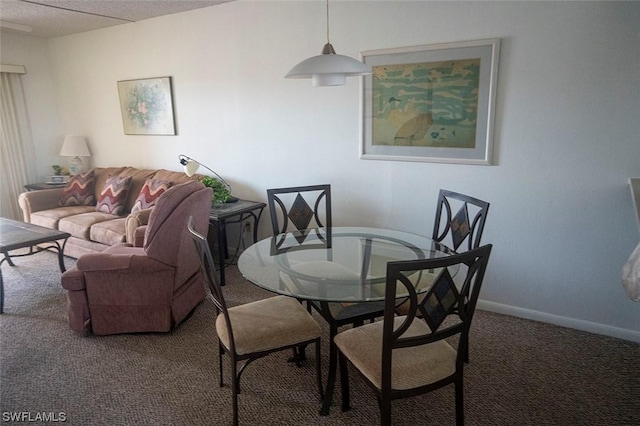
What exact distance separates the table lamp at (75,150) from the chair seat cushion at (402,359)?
4.72 metres

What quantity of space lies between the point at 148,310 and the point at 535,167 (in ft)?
9.04

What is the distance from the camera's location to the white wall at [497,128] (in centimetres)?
242

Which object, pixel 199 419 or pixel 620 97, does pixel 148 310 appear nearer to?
pixel 199 419

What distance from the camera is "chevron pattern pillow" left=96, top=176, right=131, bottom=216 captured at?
4236 millimetres

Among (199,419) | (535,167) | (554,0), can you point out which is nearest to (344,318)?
(199,419)

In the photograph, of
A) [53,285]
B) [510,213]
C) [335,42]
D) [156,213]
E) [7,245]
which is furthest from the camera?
[53,285]

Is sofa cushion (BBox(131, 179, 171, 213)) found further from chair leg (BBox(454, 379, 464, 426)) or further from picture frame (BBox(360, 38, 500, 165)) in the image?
chair leg (BBox(454, 379, 464, 426))

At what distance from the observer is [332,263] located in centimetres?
220

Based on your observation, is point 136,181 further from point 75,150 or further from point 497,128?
point 497,128

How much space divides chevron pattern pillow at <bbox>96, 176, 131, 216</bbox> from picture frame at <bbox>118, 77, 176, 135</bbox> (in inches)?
26.7

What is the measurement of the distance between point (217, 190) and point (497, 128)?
245 cm

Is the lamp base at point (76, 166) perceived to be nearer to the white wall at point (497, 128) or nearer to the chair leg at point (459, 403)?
the white wall at point (497, 128)

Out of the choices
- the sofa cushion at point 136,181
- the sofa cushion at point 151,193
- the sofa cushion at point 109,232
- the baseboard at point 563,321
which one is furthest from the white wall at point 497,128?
the sofa cushion at point 109,232

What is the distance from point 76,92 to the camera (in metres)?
5.21
